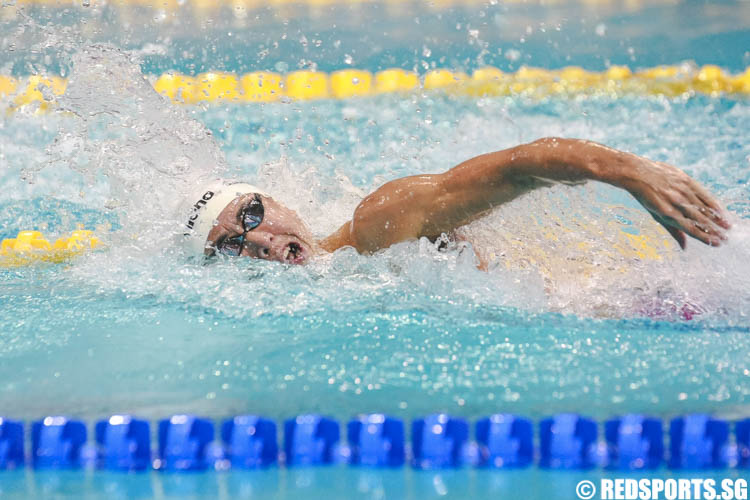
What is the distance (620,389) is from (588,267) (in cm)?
57

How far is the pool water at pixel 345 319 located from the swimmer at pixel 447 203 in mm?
68

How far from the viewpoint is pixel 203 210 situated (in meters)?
2.32

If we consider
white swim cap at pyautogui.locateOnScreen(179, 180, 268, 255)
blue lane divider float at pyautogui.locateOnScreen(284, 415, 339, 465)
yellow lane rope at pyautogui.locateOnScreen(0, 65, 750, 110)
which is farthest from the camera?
yellow lane rope at pyautogui.locateOnScreen(0, 65, 750, 110)

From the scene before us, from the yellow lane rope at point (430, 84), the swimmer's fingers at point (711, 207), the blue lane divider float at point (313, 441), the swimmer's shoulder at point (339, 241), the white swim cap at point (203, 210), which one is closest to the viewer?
the swimmer's fingers at point (711, 207)

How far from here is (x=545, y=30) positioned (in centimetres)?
573

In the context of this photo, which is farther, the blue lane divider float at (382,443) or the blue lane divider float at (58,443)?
the blue lane divider float at (58,443)

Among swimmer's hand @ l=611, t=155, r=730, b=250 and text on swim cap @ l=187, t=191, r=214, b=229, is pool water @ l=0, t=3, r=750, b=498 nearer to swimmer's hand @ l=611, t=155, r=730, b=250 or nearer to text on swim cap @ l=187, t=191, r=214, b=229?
text on swim cap @ l=187, t=191, r=214, b=229

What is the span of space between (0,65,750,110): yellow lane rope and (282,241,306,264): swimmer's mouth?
306 centimetres

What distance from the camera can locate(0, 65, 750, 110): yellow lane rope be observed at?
4980 millimetres

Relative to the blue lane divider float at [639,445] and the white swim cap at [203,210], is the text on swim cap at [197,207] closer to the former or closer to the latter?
the white swim cap at [203,210]

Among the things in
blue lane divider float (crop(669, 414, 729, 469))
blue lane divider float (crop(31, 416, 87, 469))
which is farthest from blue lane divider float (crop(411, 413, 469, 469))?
blue lane divider float (crop(31, 416, 87, 469))

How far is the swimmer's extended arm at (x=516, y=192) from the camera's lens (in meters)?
1.49

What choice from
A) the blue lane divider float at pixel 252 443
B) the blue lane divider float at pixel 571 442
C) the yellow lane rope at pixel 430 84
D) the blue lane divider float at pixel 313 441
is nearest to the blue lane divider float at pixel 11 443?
the blue lane divider float at pixel 252 443

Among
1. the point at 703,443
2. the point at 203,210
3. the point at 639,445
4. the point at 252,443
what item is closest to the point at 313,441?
the point at 252,443
